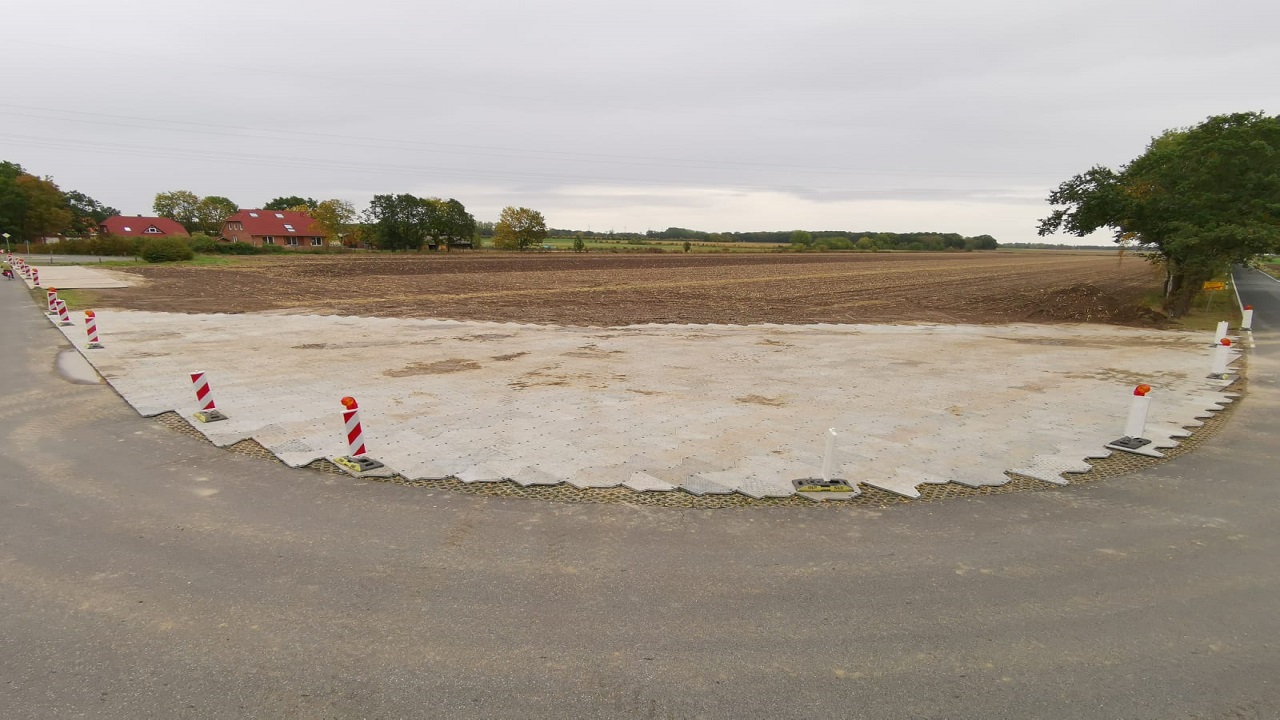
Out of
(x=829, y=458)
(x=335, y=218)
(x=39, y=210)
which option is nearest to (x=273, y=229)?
(x=335, y=218)

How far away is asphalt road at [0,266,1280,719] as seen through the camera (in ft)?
12.1

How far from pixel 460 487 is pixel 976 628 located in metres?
5.34

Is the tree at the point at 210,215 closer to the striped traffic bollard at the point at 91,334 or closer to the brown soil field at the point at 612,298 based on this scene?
the brown soil field at the point at 612,298

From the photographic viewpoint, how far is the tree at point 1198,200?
2022 cm

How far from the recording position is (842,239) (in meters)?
141

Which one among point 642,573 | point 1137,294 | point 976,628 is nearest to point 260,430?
point 642,573

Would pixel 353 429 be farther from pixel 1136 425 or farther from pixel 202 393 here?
pixel 1136 425

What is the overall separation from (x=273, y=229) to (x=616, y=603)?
10645 cm

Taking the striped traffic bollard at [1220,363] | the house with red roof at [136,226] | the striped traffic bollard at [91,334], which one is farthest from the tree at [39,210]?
the striped traffic bollard at [1220,363]

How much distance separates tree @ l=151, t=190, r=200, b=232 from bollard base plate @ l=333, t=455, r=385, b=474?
13933 cm

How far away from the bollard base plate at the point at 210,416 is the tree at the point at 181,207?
13584cm

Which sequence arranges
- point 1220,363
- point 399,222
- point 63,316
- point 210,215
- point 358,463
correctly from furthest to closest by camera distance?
point 210,215 < point 399,222 < point 63,316 < point 1220,363 < point 358,463

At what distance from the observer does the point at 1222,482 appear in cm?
741

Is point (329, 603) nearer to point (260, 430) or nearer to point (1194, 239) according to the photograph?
point (260, 430)
